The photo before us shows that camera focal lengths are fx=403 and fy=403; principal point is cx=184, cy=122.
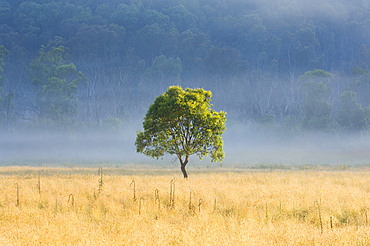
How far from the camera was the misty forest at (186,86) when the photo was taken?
99375mm

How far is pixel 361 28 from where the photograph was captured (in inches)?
7466

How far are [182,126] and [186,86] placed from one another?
133 m

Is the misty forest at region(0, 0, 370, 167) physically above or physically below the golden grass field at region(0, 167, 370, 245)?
above

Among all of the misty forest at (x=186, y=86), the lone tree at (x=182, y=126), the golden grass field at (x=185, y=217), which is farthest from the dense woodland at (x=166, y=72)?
the golden grass field at (x=185, y=217)

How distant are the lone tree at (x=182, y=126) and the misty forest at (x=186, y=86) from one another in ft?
139

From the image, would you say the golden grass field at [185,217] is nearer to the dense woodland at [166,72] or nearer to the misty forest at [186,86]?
the misty forest at [186,86]

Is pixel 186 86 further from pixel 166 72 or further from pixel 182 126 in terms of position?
pixel 182 126

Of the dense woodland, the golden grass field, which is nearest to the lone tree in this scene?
the golden grass field

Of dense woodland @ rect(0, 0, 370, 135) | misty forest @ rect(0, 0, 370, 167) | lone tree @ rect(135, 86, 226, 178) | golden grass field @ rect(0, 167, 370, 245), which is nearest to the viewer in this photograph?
golden grass field @ rect(0, 167, 370, 245)

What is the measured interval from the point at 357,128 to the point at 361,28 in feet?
354

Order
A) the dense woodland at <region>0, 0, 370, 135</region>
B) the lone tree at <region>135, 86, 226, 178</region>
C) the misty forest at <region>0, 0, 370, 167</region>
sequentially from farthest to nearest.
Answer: the dense woodland at <region>0, 0, 370, 135</region> → the misty forest at <region>0, 0, 370, 167</region> → the lone tree at <region>135, 86, 226, 178</region>

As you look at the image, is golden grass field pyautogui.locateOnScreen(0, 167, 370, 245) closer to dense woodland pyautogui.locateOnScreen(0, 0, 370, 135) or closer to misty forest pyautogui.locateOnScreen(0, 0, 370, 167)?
misty forest pyautogui.locateOnScreen(0, 0, 370, 167)

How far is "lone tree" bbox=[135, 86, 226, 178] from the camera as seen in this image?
116ft

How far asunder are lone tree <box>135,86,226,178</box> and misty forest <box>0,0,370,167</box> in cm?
4230
